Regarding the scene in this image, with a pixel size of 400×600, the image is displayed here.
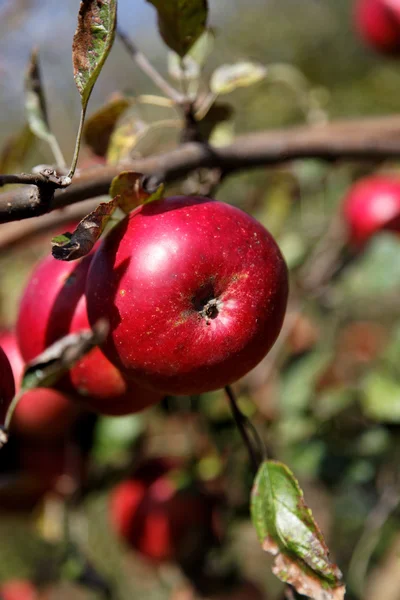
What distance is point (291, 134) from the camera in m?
0.96

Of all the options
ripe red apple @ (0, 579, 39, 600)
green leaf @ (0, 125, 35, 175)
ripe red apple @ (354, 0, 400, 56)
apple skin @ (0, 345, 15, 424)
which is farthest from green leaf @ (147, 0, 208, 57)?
ripe red apple @ (0, 579, 39, 600)

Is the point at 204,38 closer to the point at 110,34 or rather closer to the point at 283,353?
the point at 110,34

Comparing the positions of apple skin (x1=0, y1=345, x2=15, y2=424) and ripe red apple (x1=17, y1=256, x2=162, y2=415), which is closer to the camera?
apple skin (x1=0, y1=345, x2=15, y2=424)

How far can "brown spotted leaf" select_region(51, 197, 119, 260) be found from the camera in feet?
1.60

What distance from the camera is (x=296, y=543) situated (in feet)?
1.74

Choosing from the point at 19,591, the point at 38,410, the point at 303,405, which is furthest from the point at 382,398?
the point at 19,591

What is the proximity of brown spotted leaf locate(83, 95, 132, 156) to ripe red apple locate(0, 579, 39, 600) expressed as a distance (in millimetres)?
1167

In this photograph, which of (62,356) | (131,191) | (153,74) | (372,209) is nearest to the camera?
(62,356)

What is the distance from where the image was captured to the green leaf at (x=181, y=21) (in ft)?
2.10

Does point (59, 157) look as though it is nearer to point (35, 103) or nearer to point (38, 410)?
point (35, 103)

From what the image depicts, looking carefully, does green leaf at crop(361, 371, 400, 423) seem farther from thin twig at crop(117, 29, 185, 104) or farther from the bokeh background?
thin twig at crop(117, 29, 185, 104)

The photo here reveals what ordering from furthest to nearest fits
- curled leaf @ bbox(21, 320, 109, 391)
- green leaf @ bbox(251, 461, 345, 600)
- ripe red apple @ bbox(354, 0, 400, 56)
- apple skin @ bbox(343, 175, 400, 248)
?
ripe red apple @ bbox(354, 0, 400, 56), apple skin @ bbox(343, 175, 400, 248), green leaf @ bbox(251, 461, 345, 600), curled leaf @ bbox(21, 320, 109, 391)

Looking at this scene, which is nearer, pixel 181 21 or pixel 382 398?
pixel 181 21

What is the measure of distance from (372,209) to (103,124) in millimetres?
732
